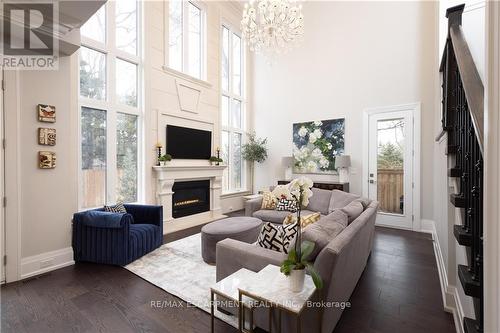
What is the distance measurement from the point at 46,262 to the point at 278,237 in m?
3.04

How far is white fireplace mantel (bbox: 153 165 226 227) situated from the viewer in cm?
463

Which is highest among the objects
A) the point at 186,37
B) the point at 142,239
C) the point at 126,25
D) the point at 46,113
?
the point at 186,37

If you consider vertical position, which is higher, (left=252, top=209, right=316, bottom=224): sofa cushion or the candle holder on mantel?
the candle holder on mantel

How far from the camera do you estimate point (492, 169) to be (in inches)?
30.4

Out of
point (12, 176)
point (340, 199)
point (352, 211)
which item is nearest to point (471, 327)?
point (352, 211)

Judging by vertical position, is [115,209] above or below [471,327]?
above

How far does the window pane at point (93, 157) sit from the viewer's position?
3.71m

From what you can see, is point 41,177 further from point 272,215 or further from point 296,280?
point 272,215

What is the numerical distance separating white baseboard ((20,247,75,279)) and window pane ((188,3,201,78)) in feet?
14.0

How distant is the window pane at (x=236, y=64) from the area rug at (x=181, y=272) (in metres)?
4.83

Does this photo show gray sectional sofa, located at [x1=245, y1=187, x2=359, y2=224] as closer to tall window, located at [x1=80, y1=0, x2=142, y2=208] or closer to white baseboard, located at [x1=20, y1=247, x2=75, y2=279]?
tall window, located at [x1=80, y1=0, x2=142, y2=208]

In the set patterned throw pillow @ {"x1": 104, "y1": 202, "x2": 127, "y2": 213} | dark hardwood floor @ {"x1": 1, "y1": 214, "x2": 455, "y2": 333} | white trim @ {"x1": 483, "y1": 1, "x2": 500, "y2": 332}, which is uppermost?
white trim @ {"x1": 483, "y1": 1, "x2": 500, "y2": 332}

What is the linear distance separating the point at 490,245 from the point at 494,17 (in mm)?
711

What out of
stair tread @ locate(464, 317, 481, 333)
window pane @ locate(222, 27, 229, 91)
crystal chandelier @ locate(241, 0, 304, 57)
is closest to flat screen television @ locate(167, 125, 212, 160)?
window pane @ locate(222, 27, 229, 91)
